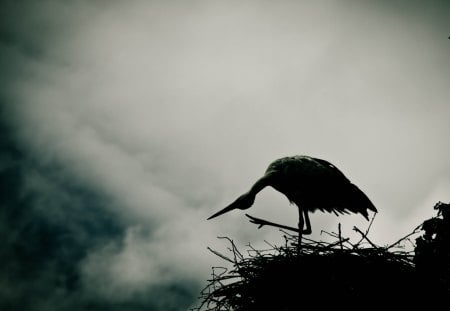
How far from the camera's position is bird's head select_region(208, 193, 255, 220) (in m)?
5.35

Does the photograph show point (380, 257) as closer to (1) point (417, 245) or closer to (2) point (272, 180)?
(1) point (417, 245)

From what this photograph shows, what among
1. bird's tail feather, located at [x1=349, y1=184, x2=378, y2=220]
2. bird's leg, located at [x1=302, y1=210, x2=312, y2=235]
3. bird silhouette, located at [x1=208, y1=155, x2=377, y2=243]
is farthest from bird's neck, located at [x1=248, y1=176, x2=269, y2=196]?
bird's tail feather, located at [x1=349, y1=184, x2=378, y2=220]

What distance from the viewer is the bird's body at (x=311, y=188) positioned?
17.4 feet

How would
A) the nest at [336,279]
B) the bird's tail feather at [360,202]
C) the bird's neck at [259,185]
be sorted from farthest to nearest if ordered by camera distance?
1. the bird's neck at [259,185]
2. the bird's tail feather at [360,202]
3. the nest at [336,279]

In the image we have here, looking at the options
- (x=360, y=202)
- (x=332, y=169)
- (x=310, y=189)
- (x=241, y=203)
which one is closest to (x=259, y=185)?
(x=241, y=203)

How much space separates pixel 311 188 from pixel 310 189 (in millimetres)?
25

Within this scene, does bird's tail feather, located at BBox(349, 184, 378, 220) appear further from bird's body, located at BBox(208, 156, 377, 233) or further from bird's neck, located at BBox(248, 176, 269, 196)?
bird's neck, located at BBox(248, 176, 269, 196)

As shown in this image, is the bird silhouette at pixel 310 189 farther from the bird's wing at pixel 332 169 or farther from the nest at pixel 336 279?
the nest at pixel 336 279

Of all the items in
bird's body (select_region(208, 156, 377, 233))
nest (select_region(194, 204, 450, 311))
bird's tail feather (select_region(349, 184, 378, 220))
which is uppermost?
bird's body (select_region(208, 156, 377, 233))

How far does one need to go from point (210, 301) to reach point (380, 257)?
1898 mm

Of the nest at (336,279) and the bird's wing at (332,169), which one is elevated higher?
the bird's wing at (332,169)

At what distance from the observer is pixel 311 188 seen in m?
5.40

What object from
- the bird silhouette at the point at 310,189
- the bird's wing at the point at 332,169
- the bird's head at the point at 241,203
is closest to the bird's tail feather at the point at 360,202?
the bird silhouette at the point at 310,189

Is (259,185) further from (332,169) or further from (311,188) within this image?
(332,169)
